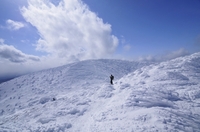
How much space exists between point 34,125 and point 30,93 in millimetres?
23055

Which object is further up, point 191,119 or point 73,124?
point 191,119

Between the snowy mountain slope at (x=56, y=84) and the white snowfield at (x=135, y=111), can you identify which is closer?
the white snowfield at (x=135, y=111)

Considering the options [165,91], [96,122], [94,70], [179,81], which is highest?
[94,70]

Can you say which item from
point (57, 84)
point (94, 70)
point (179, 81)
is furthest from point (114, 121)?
point (94, 70)

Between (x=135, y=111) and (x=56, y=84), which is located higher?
(x=56, y=84)

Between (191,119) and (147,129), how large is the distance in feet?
11.8

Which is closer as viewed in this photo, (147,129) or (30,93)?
(147,129)

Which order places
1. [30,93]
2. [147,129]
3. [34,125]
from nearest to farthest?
[147,129]
[34,125]
[30,93]

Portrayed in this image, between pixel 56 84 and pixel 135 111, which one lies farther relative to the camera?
pixel 56 84

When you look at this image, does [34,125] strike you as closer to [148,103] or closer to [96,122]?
[96,122]

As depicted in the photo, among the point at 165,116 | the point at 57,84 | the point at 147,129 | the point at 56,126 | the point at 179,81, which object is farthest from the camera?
the point at 57,84

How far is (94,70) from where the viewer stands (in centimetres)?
4134

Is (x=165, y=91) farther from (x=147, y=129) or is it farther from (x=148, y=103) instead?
(x=147, y=129)

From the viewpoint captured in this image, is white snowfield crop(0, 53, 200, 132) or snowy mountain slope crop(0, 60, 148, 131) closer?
white snowfield crop(0, 53, 200, 132)
